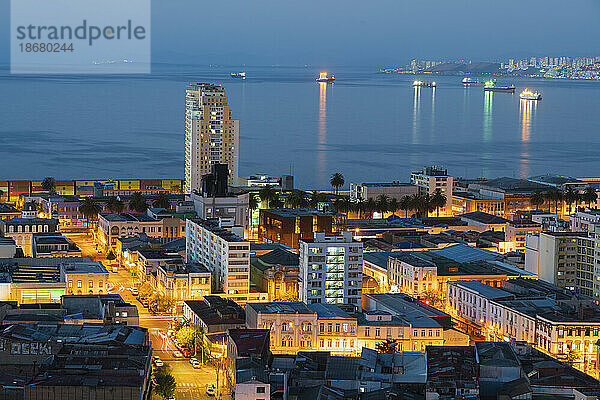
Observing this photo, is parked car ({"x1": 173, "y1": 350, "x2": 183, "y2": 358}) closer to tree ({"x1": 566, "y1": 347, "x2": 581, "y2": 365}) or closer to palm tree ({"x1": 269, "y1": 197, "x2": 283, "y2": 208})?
tree ({"x1": 566, "y1": 347, "x2": 581, "y2": 365})

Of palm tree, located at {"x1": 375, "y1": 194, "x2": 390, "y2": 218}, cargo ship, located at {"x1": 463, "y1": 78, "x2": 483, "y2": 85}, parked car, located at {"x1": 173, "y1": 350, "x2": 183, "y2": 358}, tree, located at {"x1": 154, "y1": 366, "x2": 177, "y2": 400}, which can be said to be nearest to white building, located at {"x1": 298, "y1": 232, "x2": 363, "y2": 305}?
parked car, located at {"x1": 173, "y1": 350, "x2": 183, "y2": 358}

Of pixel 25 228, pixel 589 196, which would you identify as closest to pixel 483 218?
pixel 589 196

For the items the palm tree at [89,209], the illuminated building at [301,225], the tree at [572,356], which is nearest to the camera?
the tree at [572,356]

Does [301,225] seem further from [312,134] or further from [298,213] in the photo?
[312,134]

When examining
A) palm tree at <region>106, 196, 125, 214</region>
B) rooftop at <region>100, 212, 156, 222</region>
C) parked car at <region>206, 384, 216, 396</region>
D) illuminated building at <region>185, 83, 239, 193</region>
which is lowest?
parked car at <region>206, 384, 216, 396</region>

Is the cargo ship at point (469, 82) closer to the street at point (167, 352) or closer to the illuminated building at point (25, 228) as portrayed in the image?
the illuminated building at point (25, 228)

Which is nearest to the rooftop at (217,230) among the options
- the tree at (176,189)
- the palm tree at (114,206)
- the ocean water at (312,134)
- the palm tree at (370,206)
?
the palm tree at (114,206)
